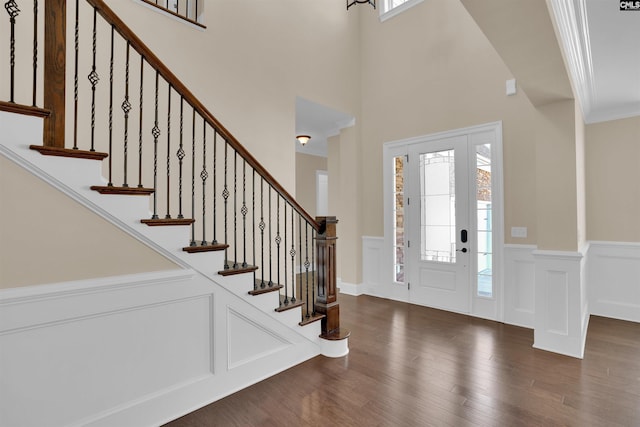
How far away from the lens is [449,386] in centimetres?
246

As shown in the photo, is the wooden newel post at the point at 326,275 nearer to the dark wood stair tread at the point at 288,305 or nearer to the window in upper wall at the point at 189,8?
the dark wood stair tread at the point at 288,305

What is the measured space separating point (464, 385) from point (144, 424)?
7.52ft

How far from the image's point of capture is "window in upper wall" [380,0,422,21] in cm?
478

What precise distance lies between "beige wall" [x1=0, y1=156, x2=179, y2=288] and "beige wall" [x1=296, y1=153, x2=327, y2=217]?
214 inches

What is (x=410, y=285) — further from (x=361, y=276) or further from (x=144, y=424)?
(x=144, y=424)

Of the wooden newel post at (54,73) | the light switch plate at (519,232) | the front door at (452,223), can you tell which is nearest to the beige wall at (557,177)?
the light switch plate at (519,232)

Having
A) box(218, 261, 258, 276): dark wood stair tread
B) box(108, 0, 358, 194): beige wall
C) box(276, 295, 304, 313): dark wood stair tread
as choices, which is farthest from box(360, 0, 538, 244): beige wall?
box(218, 261, 258, 276): dark wood stair tread

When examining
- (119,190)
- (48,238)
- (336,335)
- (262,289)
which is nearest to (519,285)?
(336,335)

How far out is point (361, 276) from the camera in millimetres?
5391

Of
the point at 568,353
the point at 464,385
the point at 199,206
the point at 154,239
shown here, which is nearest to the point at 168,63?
the point at 199,206

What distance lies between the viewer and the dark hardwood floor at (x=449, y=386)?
6.88 ft

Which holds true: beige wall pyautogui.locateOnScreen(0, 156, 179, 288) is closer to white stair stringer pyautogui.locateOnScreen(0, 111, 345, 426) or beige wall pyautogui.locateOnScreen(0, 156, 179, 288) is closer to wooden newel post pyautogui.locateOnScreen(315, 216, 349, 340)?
white stair stringer pyautogui.locateOnScreen(0, 111, 345, 426)

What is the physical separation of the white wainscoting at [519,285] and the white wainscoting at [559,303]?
599 mm

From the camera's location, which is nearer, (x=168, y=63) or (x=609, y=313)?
(x=168, y=63)
